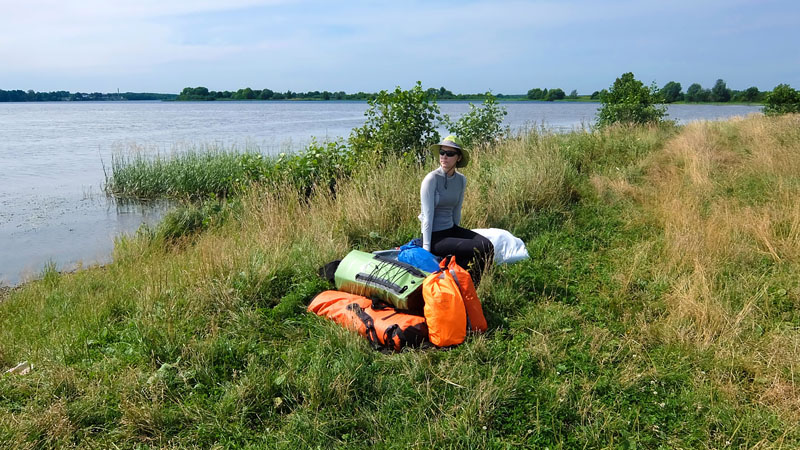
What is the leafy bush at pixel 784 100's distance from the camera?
18.3 metres

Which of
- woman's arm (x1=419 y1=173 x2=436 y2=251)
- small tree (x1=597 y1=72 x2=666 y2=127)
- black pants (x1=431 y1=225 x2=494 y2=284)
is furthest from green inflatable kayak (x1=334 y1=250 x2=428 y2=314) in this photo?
small tree (x1=597 y1=72 x2=666 y2=127)

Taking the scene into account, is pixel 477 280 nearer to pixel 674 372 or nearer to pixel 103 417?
pixel 674 372

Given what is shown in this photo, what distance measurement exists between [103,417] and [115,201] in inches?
561

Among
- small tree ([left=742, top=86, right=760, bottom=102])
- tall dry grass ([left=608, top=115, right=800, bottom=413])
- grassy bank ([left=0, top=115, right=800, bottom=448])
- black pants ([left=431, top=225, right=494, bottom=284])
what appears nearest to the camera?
grassy bank ([left=0, top=115, right=800, bottom=448])

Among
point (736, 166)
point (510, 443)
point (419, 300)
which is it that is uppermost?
point (736, 166)

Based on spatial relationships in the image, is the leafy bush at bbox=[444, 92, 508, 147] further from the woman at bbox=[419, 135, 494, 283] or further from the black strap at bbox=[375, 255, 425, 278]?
the black strap at bbox=[375, 255, 425, 278]

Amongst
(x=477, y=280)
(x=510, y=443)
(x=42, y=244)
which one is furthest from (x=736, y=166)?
(x=42, y=244)

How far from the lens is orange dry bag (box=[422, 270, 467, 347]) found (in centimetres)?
385

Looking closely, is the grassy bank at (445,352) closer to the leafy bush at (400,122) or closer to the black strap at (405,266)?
the black strap at (405,266)

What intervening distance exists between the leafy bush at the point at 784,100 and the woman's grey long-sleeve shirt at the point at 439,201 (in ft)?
59.2

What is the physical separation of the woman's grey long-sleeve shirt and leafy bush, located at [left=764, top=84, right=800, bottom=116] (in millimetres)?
18051

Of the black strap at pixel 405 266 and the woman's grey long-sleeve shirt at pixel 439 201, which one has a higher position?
the woman's grey long-sleeve shirt at pixel 439 201

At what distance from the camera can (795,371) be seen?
11.2ft

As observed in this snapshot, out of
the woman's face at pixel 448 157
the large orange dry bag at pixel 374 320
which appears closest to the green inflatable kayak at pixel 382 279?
the large orange dry bag at pixel 374 320
